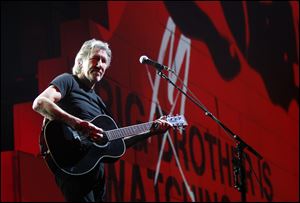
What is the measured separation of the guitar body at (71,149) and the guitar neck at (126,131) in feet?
0.25

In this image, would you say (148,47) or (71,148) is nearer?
(71,148)

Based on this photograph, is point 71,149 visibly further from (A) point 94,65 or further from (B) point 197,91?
(B) point 197,91

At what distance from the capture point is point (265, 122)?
826 centimetres

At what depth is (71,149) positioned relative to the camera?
283cm

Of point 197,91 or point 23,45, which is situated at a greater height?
point 23,45

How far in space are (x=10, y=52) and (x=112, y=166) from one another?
4.75 ft

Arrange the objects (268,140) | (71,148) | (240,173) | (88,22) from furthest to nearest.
Result: (268,140)
(88,22)
(240,173)
(71,148)

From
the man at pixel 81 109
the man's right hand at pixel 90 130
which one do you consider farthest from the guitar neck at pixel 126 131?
the man's right hand at pixel 90 130

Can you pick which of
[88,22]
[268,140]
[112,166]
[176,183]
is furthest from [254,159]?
[88,22]

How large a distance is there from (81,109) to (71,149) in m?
0.24

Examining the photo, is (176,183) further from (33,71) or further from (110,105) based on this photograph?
(33,71)

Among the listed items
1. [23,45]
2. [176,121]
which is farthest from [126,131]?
[23,45]

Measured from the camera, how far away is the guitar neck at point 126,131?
9.87 ft

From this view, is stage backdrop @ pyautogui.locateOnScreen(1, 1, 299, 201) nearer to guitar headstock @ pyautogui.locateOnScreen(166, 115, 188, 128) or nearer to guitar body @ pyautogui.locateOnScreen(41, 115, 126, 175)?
guitar headstock @ pyautogui.locateOnScreen(166, 115, 188, 128)
